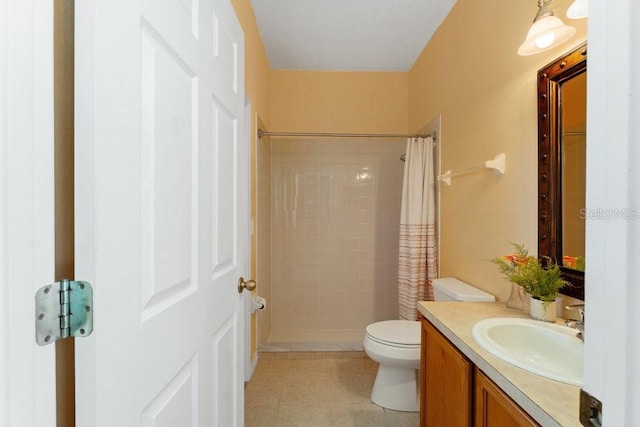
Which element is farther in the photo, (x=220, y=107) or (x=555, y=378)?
(x=220, y=107)

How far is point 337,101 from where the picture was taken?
123 inches

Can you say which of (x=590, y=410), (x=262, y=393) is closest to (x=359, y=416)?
(x=262, y=393)

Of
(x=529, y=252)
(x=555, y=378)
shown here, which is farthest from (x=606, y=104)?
(x=529, y=252)

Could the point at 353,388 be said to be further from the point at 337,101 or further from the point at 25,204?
the point at 337,101

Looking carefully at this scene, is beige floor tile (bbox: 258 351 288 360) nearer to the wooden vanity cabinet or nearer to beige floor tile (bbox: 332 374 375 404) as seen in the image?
beige floor tile (bbox: 332 374 375 404)

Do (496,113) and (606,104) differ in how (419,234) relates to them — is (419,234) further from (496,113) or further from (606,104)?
(606,104)

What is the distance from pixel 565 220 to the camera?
→ 124 cm

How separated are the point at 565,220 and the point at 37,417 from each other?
1579mm

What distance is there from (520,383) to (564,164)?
2.91 feet

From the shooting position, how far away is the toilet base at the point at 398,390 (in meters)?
1.93

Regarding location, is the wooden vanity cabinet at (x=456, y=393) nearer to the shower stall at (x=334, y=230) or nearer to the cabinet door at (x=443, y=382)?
the cabinet door at (x=443, y=382)

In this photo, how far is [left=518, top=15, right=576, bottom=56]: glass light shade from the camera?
1158 millimetres

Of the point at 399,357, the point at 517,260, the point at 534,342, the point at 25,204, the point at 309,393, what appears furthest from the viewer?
the point at 309,393

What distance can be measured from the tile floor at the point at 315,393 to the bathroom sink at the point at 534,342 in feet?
3.26
